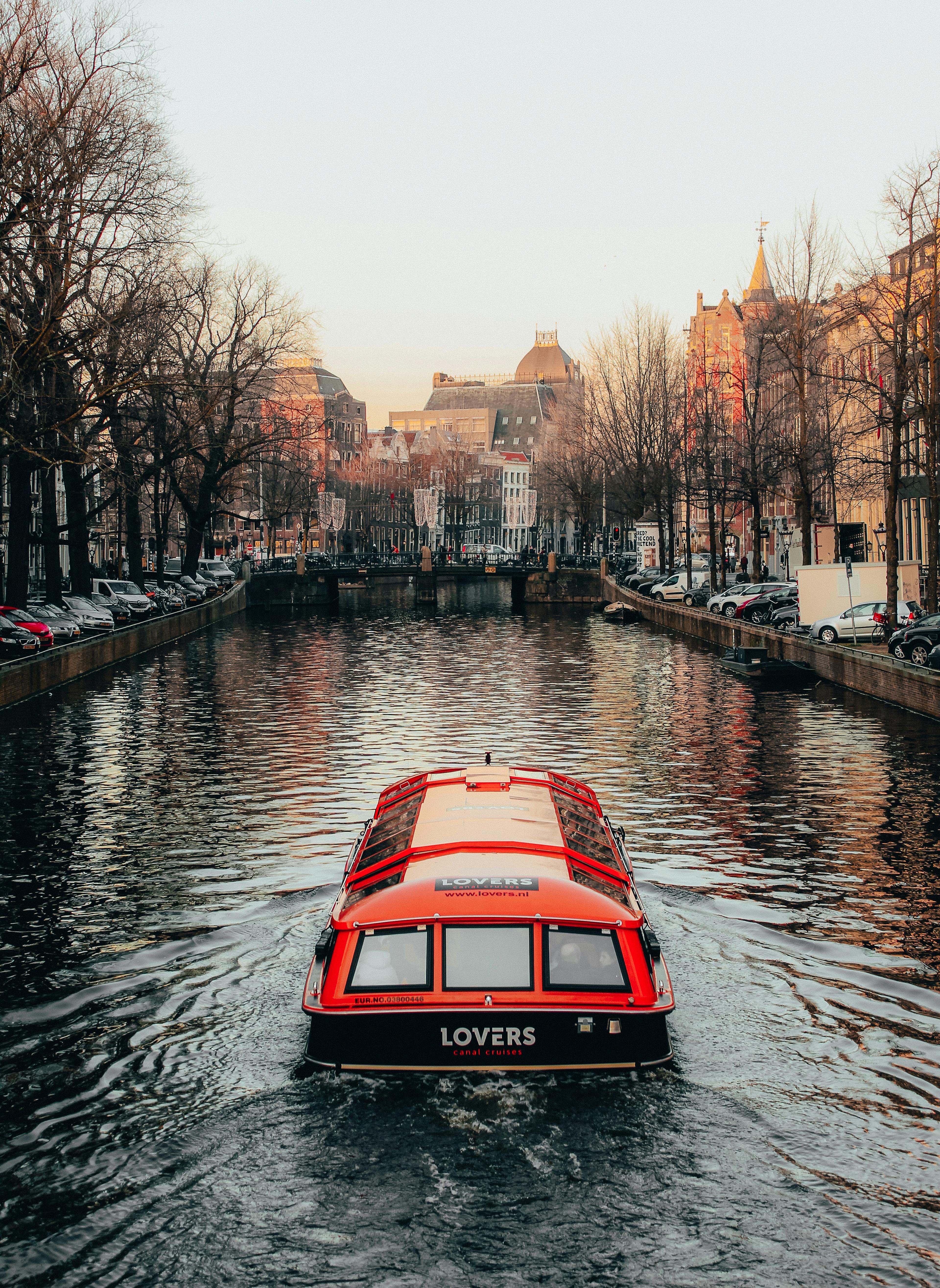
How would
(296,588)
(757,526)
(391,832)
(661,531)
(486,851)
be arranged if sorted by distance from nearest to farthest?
1. (486,851)
2. (391,832)
3. (757,526)
4. (661,531)
5. (296,588)

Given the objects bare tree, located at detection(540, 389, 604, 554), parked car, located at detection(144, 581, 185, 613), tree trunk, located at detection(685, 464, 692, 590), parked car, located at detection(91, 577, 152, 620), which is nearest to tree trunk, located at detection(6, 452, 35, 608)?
parked car, located at detection(91, 577, 152, 620)

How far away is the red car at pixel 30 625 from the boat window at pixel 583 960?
38.1m

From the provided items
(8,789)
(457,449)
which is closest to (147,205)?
(8,789)

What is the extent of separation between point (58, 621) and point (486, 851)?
43080mm

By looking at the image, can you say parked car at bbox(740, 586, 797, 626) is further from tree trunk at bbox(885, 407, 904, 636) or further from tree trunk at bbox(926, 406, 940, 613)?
tree trunk at bbox(926, 406, 940, 613)

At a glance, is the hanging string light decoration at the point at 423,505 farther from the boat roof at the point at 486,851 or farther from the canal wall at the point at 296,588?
the boat roof at the point at 486,851

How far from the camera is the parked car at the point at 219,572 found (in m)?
94.8

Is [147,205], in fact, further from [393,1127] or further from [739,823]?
[393,1127]

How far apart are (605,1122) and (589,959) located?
121 centimetres

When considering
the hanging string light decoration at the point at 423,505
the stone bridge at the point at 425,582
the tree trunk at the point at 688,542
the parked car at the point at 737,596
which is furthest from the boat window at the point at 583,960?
the hanging string light decoration at the point at 423,505

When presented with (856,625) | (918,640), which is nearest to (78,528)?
(856,625)

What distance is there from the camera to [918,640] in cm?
3975

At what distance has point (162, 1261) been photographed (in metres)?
9.07

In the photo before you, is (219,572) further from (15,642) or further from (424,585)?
(15,642)
